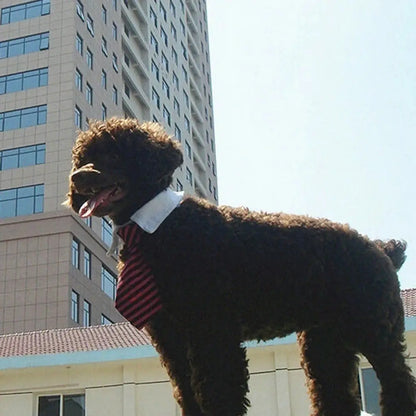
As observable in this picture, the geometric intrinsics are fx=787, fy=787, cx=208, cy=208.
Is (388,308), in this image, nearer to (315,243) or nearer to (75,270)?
(315,243)

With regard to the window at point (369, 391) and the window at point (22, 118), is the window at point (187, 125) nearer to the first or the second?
the window at point (22, 118)

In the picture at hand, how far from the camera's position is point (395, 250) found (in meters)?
3.93

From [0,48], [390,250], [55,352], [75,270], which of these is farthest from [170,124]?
[390,250]

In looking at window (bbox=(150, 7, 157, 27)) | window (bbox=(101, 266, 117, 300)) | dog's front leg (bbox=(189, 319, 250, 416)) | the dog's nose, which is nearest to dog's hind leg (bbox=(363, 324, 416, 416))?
dog's front leg (bbox=(189, 319, 250, 416))

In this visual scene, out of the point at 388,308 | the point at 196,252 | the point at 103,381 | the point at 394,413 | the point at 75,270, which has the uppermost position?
the point at 75,270

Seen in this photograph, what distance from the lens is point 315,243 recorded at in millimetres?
3566

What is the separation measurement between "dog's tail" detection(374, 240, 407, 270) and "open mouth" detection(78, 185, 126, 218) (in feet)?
4.38

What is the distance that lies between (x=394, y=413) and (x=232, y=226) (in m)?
1.08

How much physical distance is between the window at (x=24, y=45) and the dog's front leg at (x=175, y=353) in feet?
123

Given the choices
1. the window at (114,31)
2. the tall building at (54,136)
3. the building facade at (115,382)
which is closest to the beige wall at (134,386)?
the building facade at (115,382)

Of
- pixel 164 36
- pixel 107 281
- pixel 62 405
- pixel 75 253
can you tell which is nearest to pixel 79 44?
pixel 75 253

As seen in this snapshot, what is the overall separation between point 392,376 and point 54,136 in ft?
113

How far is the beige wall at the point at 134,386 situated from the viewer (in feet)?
49.7

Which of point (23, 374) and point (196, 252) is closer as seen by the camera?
point (196, 252)
